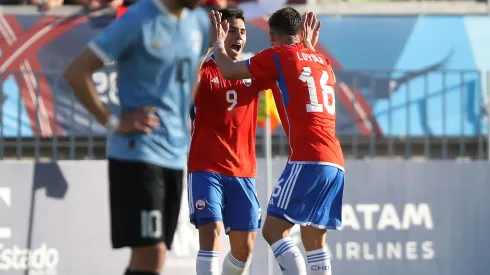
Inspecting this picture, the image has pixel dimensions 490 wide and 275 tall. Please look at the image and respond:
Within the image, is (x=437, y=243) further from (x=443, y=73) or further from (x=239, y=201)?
(x=239, y=201)

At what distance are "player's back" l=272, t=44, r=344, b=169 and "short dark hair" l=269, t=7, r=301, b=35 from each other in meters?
0.15

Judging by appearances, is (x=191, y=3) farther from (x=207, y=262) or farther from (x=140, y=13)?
(x=207, y=262)

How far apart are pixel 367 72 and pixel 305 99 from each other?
3.65 m

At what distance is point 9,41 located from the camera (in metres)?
11.8

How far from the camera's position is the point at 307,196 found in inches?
281

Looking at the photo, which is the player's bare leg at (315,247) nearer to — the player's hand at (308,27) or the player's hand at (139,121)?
the player's hand at (308,27)

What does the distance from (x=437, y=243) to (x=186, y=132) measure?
5831 mm

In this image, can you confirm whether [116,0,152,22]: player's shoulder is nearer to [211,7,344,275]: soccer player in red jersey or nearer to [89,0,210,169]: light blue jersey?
[89,0,210,169]: light blue jersey

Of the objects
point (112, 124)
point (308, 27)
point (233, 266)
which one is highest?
point (308, 27)

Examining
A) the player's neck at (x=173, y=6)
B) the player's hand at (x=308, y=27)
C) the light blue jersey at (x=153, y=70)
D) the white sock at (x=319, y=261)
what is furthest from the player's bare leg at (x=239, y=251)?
the player's neck at (x=173, y=6)

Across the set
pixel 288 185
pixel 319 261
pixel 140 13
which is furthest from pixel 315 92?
pixel 140 13

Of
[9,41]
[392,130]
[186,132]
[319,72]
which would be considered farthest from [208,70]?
[9,41]

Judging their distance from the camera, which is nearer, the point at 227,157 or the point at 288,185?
the point at 288,185

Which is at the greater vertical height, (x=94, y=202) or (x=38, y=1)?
(x=38, y=1)
